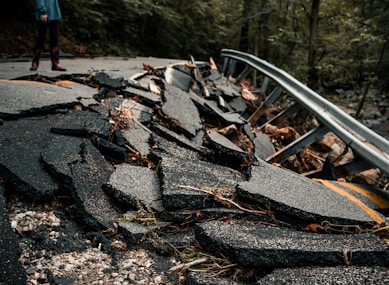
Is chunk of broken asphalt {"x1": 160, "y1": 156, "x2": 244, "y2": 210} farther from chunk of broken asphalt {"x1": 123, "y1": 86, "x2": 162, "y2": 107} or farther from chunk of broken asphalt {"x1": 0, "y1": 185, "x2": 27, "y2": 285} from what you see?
chunk of broken asphalt {"x1": 123, "y1": 86, "x2": 162, "y2": 107}

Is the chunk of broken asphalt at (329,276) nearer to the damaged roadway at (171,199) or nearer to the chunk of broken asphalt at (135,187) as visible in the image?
the damaged roadway at (171,199)

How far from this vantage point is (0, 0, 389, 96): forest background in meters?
10.3

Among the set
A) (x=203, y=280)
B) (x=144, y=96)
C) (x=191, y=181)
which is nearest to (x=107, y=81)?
(x=144, y=96)

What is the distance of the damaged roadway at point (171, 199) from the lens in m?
1.97

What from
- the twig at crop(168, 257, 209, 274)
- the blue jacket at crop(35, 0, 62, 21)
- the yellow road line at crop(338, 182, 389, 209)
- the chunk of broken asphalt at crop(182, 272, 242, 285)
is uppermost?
the blue jacket at crop(35, 0, 62, 21)

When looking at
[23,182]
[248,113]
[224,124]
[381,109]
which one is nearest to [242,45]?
[381,109]

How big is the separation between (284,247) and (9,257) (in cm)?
152

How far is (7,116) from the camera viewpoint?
11.0ft

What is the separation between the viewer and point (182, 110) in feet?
15.2

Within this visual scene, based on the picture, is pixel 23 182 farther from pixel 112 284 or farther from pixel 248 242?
pixel 248 242

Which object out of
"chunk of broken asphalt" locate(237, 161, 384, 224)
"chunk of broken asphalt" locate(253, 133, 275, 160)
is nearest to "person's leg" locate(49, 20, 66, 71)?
"chunk of broken asphalt" locate(253, 133, 275, 160)

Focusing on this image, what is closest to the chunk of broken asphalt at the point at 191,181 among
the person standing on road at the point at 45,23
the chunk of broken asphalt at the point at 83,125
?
the chunk of broken asphalt at the point at 83,125

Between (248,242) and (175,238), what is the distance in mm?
525

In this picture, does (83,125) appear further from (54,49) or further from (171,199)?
(54,49)
